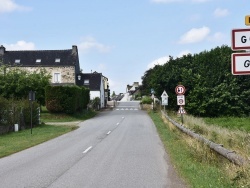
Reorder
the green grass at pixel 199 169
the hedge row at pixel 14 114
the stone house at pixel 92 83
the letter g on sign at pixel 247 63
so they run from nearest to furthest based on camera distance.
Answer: the letter g on sign at pixel 247 63 → the green grass at pixel 199 169 → the hedge row at pixel 14 114 → the stone house at pixel 92 83

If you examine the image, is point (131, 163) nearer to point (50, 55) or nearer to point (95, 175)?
point (95, 175)

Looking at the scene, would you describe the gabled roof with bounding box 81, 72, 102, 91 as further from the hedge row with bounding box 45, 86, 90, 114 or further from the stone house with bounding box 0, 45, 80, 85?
the hedge row with bounding box 45, 86, 90, 114

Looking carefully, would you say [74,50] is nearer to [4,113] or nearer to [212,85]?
[212,85]

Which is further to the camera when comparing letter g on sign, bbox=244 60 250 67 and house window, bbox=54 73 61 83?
house window, bbox=54 73 61 83

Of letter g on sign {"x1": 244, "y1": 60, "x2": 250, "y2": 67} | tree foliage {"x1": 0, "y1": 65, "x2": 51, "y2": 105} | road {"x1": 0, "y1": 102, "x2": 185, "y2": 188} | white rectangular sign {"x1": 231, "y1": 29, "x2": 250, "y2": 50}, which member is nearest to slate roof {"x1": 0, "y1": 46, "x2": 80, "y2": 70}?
tree foliage {"x1": 0, "y1": 65, "x2": 51, "y2": 105}

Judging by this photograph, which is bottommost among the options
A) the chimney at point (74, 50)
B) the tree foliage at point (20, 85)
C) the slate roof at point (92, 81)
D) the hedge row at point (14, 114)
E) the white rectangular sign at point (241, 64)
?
the hedge row at point (14, 114)

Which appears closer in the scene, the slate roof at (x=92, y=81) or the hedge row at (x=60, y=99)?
the hedge row at (x=60, y=99)

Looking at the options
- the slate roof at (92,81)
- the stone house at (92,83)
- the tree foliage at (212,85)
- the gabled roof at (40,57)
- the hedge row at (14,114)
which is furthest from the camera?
the slate roof at (92,81)

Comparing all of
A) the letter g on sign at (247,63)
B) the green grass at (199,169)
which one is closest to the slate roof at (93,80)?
the green grass at (199,169)

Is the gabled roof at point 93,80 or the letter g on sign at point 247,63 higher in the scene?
the gabled roof at point 93,80

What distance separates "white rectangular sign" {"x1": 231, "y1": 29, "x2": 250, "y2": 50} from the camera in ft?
19.2

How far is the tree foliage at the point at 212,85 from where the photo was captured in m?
47.4

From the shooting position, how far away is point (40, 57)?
7412 centimetres

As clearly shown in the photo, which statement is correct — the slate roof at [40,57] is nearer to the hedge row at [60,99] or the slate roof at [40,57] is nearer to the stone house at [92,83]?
the stone house at [92,83]
